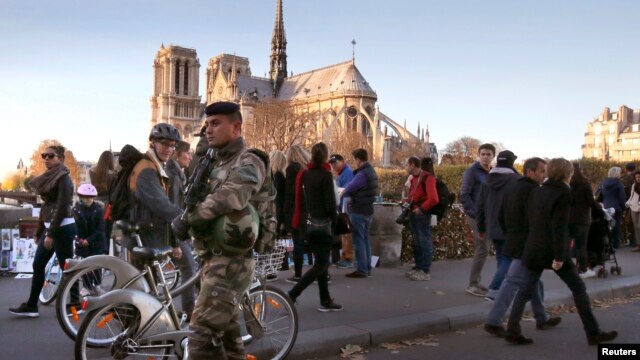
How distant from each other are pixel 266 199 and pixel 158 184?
170cm

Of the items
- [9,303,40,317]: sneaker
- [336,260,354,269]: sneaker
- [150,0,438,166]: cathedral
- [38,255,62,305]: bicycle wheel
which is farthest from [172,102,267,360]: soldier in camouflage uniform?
[150,0,438,166]: cathedral

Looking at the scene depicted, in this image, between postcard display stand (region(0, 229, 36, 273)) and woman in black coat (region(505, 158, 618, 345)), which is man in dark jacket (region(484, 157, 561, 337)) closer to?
woman in black coat (region(505, 158, 618, 345))

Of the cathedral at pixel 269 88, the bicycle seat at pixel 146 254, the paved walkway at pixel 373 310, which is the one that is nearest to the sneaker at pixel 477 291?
the paved walkway at pixel 373 310

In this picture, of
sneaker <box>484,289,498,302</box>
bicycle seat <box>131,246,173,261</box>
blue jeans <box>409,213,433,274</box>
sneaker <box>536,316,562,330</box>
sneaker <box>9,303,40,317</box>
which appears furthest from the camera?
blue jeans <box>409,213,433,274</box>

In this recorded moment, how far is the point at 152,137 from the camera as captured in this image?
543 cm

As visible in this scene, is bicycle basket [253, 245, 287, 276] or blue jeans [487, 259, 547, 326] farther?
blue jeans [487, 259, 547, 326]

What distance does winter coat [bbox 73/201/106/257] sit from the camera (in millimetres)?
7625

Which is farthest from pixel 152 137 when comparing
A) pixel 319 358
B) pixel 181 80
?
pixel 181 80

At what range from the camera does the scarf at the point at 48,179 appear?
649cm

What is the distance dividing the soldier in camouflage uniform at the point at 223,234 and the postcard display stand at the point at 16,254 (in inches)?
278

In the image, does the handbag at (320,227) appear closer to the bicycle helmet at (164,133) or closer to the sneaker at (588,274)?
the bicycle helmet at (164,133)

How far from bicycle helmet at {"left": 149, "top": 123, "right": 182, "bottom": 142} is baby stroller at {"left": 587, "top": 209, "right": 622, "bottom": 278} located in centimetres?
764

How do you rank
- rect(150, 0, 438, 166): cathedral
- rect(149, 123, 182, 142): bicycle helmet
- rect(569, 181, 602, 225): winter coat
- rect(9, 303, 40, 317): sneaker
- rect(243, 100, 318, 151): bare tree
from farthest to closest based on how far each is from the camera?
1. rect(150, 0, 438, 166): cathedral
2. rect(243, 100, 318, 151): bare tree
3. rect(569, 181, 602, 225): winter coat
4. rect(9, 303, 40, 317): sneaker
5. rect(149, 123, 182, 142): bicycle helmet

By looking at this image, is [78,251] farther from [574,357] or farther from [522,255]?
[574,357]
